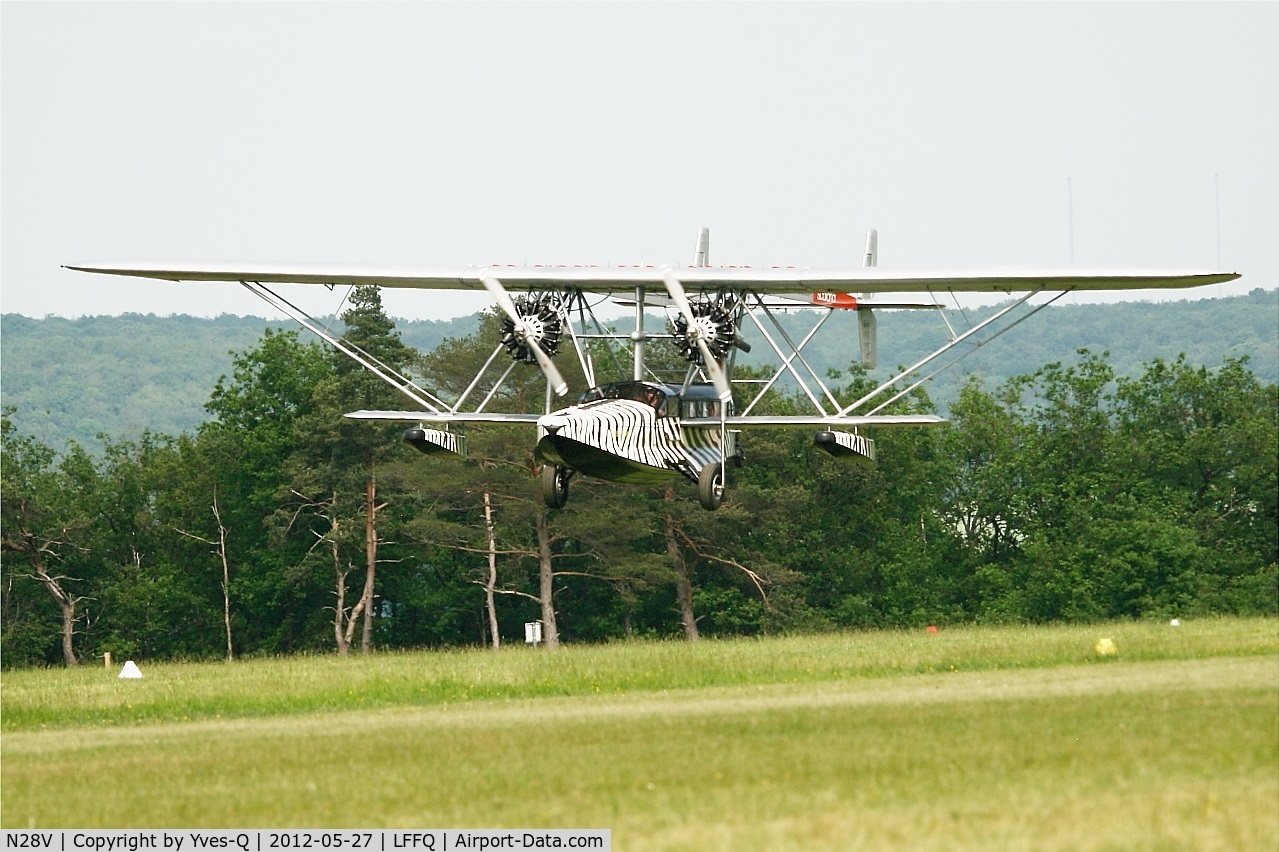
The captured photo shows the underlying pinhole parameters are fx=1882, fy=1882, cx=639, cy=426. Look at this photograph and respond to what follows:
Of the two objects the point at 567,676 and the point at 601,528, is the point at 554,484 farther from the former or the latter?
the point at 601,528

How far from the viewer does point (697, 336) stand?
33.2 meters

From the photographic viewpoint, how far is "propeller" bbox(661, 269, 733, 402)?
107ft

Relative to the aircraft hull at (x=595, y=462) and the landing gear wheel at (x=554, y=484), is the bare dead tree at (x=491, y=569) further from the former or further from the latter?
the aircraft hull at (x=595, y=462)

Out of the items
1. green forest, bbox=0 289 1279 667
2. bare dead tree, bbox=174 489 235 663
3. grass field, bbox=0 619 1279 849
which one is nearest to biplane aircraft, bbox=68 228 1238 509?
grass field, bbox=0 619 1279 849

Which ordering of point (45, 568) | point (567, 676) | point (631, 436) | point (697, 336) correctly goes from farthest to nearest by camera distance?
point (45, 568) → point (697, 336) → point (631, 436) → point (567, 676)

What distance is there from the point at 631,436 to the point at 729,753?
1387 centimetres

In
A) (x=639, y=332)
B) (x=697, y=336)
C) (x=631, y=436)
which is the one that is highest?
(x=639, y=332)

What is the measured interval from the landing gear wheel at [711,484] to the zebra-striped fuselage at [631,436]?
122 mm

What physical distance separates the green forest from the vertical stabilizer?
1519 centimetres

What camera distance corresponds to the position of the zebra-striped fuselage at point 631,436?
29.6 meters

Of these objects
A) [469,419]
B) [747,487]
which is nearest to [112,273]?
[469,419]
